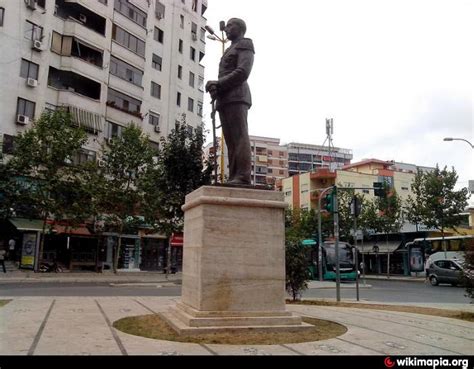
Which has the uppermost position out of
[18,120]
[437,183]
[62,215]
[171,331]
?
[18,120]

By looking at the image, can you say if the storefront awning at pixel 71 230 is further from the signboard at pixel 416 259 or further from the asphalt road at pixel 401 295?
the signboard at pixel 416 259

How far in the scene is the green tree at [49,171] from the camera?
2631 centimetres

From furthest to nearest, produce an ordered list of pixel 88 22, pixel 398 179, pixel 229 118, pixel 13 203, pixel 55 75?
pixel 398 179, pixel 88 22, pixel 55 75, pixel 13 203, pixel 229 118

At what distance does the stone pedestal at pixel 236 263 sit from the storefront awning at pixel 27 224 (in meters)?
22.7

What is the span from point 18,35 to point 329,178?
140ft

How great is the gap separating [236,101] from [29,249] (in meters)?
24.2

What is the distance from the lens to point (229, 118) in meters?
8.66

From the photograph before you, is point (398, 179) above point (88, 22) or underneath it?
underneath

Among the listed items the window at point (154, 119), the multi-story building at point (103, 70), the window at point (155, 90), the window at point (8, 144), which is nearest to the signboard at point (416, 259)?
the multi-story building at point (103, 70)

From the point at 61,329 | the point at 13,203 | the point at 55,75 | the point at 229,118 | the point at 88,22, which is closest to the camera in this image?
the point at 61,329

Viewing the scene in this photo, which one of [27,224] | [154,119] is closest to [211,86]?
[27,224]

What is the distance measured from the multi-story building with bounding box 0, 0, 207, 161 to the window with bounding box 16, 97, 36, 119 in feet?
0.14

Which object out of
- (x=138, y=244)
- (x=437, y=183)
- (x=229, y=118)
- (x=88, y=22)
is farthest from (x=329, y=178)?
(x=229, y=118)

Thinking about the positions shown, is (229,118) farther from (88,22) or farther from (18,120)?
(88,22)
